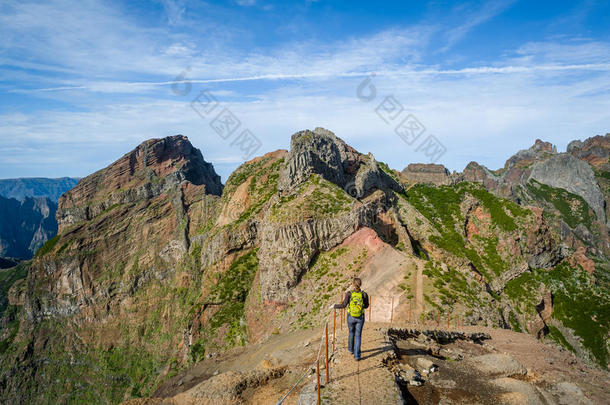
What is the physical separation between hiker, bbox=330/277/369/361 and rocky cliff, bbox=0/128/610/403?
19.6m

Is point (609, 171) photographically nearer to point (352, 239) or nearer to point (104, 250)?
point (352, 239)

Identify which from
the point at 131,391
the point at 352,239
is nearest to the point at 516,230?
the point at 352,239

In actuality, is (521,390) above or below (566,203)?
below

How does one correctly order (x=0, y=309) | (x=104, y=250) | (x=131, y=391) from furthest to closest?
(x=0, y=309), (x=104, y=250), (x=131, y=391)

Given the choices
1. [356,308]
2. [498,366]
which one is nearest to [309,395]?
[356,308]

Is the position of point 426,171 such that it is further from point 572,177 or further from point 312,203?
point 312,203

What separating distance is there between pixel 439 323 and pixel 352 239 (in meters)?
21.4

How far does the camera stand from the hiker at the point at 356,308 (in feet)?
49.1

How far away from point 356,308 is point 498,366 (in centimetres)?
820

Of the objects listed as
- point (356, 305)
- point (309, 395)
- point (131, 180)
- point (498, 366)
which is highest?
point (131, 180)

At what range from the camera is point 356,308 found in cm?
1495

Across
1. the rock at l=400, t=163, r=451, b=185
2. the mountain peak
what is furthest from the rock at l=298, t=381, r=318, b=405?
the rock at l=400, t=163, r=451, b=185

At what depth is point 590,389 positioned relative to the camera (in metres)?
15.8

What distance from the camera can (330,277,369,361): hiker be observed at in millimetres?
14969
